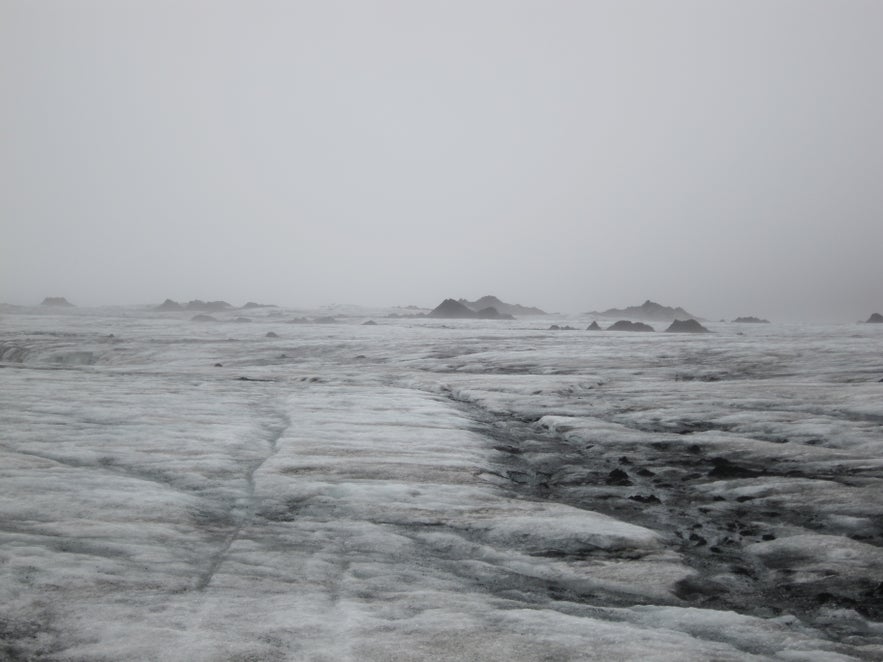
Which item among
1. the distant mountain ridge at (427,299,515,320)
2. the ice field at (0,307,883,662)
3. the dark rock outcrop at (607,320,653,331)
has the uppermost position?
the distant mountain ridge at (427,299,515,320)

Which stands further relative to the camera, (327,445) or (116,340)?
(116,340)

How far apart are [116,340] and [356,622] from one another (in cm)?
3942

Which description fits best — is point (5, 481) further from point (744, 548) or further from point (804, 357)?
point (804, 357)

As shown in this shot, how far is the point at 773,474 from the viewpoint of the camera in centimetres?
896

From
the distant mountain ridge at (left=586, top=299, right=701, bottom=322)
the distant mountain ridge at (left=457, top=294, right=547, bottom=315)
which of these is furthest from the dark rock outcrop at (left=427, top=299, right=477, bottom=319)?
the distant mountain ridge at (left=586, top=299, right=701, bottom=322)

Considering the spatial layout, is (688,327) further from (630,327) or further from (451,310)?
(451,310)

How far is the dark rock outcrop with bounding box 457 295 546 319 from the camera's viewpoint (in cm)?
12519

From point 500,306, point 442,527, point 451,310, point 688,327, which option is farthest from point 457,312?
point 442,527

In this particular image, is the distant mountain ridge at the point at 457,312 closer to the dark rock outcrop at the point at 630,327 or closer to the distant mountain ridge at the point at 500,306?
the distant mountain ridge at the point at 500,306

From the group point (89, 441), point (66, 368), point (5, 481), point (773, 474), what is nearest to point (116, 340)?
point (66, 368)

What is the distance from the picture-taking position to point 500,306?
13138 cm

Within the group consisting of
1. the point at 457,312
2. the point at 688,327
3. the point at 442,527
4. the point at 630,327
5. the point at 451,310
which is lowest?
the point at 442,527

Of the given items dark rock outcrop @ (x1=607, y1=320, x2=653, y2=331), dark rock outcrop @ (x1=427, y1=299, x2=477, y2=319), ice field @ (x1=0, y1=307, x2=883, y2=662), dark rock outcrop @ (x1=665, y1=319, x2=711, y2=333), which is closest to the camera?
ice field @ (x1=0, y1=307, x2=883, y2=662)

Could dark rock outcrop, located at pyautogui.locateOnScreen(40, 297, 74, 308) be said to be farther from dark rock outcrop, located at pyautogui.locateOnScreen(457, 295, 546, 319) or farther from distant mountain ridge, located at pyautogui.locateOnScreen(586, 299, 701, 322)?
distant mountain ridge, located at pyautogui.locateOnScreen(586, 299, 701, 322)
